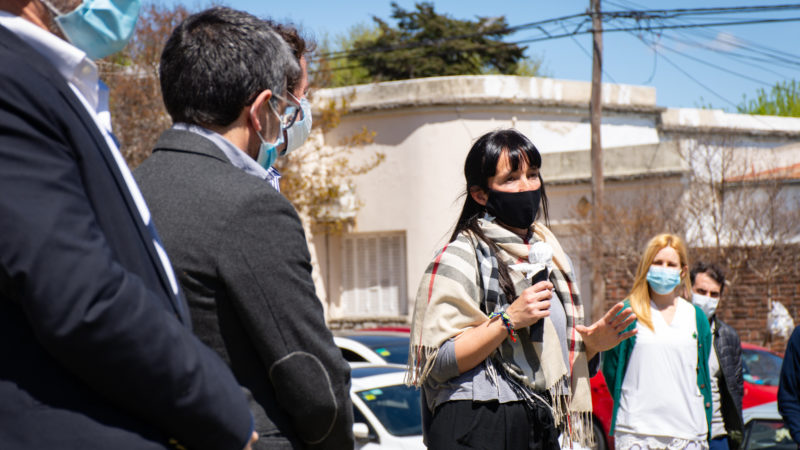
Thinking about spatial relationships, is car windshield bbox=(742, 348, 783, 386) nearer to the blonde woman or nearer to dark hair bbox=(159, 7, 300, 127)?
the blonde woman

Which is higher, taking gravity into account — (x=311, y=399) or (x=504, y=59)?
(x=504, y=59)

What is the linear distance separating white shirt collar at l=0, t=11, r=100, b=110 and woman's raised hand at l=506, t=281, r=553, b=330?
193 cm

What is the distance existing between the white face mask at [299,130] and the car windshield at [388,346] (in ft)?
21.3

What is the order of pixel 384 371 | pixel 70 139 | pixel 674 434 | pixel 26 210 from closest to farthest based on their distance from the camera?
pixel 26 210, pixel 70 139, pixel 674 434, pixel 384 371

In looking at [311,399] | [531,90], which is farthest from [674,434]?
[531,90]

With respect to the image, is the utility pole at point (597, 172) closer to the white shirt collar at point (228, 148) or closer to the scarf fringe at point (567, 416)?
the scarf fringe at point (567, 416)

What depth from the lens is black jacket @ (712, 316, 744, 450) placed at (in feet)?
19.7

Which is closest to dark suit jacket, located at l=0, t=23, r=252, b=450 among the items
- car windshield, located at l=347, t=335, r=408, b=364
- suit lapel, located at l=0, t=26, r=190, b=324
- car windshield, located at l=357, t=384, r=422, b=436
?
suit lapel, located at l=0, t=26, r=190, b=324

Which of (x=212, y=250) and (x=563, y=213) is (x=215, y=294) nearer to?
(x=212, y=250)

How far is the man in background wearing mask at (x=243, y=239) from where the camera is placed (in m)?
2.06

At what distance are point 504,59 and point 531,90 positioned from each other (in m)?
13.4

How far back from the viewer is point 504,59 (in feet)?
113

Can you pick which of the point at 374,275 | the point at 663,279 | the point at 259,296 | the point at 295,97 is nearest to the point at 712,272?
the point at 663,279

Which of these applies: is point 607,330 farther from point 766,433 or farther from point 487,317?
point 766,433
